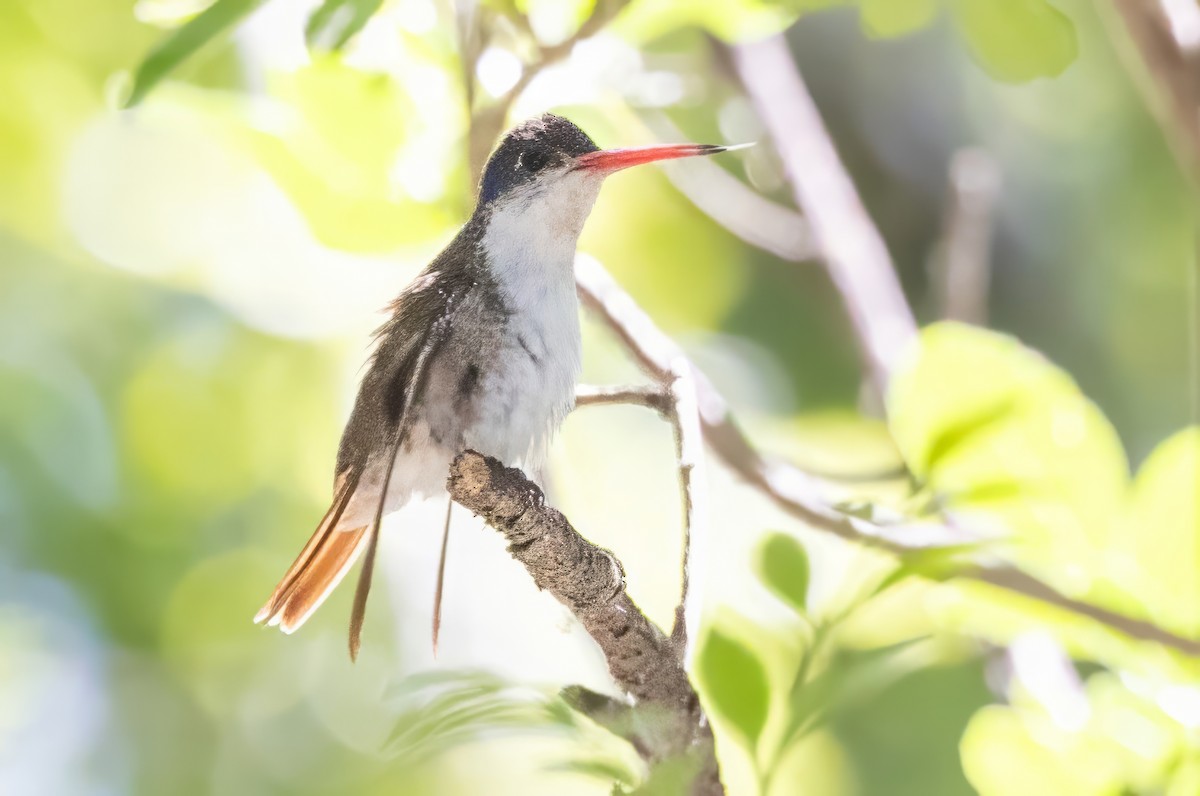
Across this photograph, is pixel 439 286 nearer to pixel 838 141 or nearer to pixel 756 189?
pixel 756 189

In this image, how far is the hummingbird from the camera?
64 cm

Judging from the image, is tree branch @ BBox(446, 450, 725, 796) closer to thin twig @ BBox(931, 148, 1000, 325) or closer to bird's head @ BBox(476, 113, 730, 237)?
bird's head @ BBox(476, 113, 730, 237)

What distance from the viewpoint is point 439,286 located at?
707 mm

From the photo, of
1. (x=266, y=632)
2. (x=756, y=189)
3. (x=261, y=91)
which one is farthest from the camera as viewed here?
(x=756, y=189)

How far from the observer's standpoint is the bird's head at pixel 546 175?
77 centimetres

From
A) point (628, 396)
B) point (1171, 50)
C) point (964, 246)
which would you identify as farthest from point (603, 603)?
point (964, 246)

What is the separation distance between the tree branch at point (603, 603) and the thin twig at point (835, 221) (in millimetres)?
579

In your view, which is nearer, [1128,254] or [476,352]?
[476,352]

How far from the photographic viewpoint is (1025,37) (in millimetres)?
591

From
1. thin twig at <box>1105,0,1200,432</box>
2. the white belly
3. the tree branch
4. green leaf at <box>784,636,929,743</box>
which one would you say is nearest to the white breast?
the white belly

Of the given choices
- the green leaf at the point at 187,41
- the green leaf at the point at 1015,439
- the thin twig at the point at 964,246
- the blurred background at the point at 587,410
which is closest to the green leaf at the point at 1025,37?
the blurred background at the point at 587,410

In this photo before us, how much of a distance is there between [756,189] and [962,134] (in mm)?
619

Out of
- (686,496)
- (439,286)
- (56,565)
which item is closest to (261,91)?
(439,286)

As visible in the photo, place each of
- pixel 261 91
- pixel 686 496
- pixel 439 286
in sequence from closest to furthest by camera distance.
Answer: pixel 686 496
pixel 439 286
pixel 261 91
